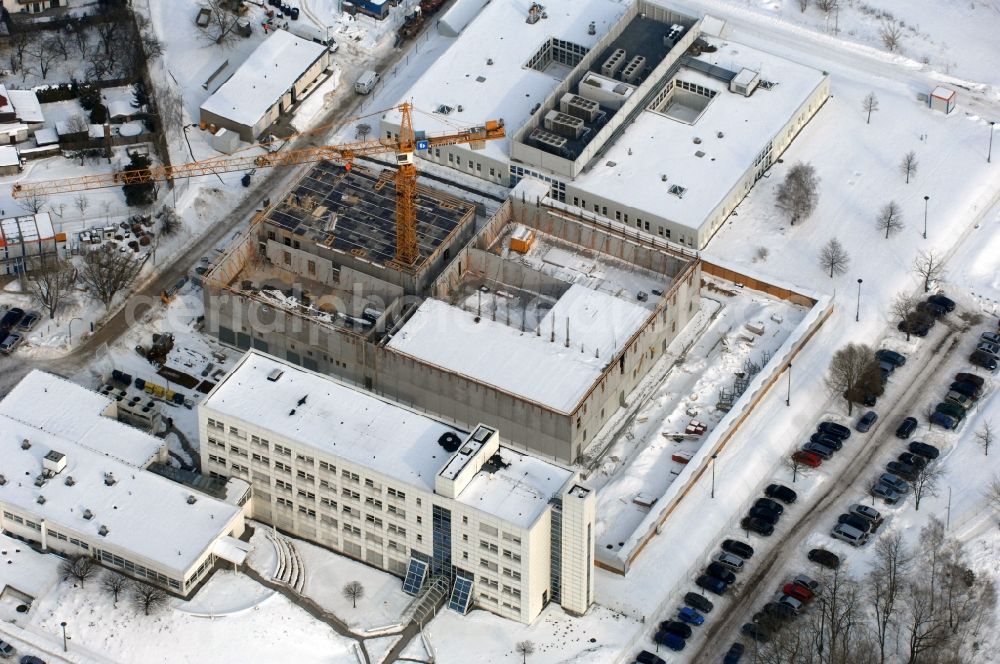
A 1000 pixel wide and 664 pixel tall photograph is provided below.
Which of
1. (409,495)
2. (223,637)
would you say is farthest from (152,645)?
(409,495)

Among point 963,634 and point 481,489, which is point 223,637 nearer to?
point 481,489

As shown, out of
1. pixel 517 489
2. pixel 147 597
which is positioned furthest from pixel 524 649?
pixel 147 597

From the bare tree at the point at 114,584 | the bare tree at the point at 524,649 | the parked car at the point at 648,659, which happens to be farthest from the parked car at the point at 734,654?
the bare tree at the point at 114,584

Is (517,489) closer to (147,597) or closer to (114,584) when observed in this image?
(147,597)

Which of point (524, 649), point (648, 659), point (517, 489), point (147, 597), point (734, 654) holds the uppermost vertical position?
point (517, 489)

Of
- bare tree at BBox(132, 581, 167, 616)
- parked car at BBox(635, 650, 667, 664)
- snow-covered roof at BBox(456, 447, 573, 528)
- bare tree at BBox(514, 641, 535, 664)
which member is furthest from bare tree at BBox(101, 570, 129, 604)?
parked car at BBox(635, 650, 667, 664)
